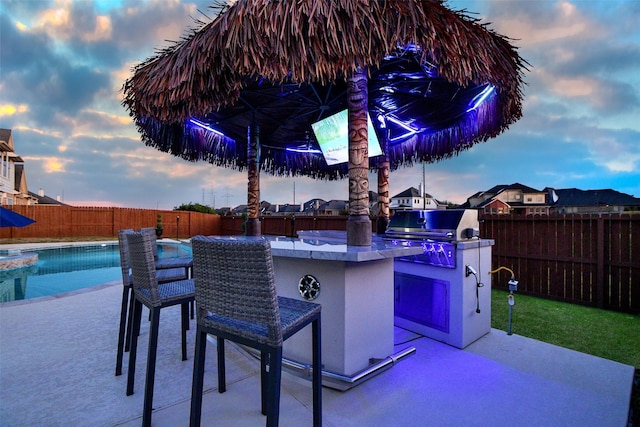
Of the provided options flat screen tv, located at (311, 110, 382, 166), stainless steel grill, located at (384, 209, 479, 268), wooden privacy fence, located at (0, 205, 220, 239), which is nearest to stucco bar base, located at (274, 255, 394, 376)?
stainless steel grill, located at (384, 209, 479, 268)

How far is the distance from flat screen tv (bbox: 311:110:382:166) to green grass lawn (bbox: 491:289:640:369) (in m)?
2.86

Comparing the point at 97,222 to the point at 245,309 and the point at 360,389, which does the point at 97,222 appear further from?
the point at 245,309

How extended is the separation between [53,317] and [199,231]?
17.4 m

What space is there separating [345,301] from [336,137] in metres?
2.95

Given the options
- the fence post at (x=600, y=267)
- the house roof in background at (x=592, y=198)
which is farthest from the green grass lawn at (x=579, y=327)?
the house roof in background at (x=592, y=198)

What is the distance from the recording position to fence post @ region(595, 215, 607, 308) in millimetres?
4258

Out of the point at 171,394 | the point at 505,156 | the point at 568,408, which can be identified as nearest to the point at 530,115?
the point at 505,156

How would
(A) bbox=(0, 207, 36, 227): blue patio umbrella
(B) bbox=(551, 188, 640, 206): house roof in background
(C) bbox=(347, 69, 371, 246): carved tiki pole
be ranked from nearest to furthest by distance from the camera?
(C) bbox=(347, 69, 371, 246): carved tiki pole, (A) bbox=(0, 207, 36, 227): blue patio umbrella, (B) bbox=(551, 188, 640, 206): house roof in background

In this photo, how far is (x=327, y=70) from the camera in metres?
2.14

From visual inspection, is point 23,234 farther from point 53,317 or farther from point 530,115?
point 530,115

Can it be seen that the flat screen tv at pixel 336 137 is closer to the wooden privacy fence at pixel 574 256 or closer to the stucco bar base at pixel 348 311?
the stucco bar base at pixel 348 311

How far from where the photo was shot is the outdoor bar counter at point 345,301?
2033 mm

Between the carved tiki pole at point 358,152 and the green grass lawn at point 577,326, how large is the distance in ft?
7.52

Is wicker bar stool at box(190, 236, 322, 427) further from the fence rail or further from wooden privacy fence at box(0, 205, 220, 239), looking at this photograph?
wooden privacy fence at box(0, 205, 220, 239)
